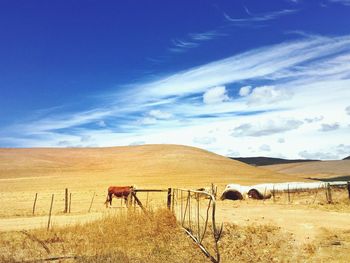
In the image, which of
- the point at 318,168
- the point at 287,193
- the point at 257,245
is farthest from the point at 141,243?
the point at 318,168

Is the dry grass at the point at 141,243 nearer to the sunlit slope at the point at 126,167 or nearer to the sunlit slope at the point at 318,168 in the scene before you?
the sunlit slope at the point at 126,167

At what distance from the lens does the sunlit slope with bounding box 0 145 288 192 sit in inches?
2901

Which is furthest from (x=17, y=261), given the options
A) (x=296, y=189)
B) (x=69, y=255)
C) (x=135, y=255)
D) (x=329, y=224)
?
(x=296, y=189)

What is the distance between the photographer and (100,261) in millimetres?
14539

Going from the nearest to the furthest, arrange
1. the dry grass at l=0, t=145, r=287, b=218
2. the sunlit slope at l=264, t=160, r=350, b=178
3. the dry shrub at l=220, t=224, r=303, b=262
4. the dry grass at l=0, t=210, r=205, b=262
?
the dry shrub at l=220, t=224, r=303, b=262 → the dry grass at l=0, t=210, r=205, b=262 → the dry grass at l=0, t=145, r=287, b=218 → the sunlit slope at l=264, t=160, r=350, b=178

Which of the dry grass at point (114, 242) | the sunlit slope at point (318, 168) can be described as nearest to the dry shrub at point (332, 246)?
the dry grass at point (114, 242)

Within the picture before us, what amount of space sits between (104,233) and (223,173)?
6669 centimetres

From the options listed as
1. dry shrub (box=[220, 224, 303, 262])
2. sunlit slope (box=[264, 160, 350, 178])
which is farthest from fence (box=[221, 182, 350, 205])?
sunlit slope (box=[264, 160, 350, 178])

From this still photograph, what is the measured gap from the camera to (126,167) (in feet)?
306

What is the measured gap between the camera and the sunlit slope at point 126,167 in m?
73.7

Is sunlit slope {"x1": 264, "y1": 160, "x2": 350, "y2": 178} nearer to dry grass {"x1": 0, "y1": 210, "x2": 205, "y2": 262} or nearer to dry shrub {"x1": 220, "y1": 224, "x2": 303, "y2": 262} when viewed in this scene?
dry shrub {"x1": 220, "y1": 224, "x2": 303, "y2": 262}

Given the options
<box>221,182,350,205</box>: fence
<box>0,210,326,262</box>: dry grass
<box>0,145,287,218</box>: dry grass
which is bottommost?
<box>0,210,326,262</box>: dry grass

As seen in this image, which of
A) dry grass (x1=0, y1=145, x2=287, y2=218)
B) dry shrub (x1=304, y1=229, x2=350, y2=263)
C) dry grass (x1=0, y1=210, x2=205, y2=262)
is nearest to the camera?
dry shrub (x1=304, y1=229, x2=350, y2=263)

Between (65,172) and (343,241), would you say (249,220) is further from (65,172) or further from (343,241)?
(65,172)
